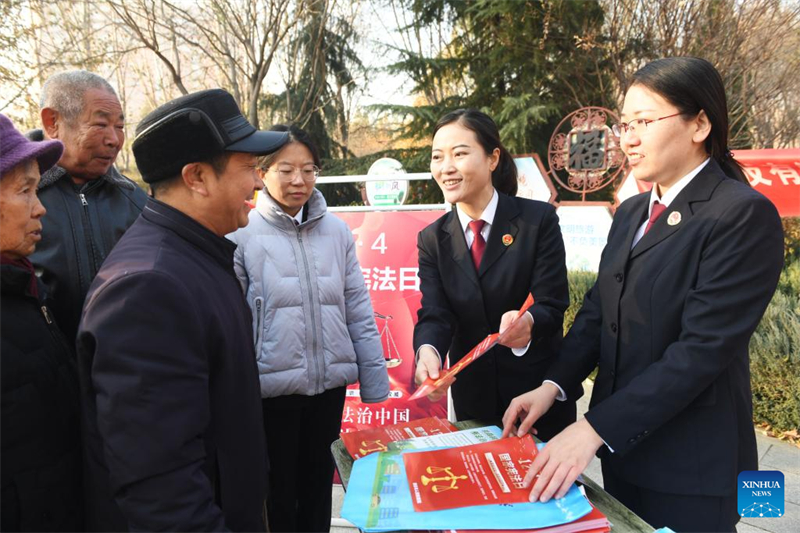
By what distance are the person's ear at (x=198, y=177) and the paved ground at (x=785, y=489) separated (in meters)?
2.15

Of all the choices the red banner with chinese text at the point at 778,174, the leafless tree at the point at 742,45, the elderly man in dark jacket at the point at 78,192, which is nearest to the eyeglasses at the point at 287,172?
the elderly man in dark jacket at the point at 78,192

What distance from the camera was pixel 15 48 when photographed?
26.4ft

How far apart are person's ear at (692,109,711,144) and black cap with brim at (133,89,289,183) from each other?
1.10m

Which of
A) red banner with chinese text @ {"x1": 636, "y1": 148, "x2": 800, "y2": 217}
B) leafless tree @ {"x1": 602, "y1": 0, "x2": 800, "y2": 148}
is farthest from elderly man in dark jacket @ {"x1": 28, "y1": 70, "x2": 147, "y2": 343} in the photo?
leafless tree @ {"x1": 602, "y1": 0, "x2": 800, "y2": 148}

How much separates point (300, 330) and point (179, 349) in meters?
1.17

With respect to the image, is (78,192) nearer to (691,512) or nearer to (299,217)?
(299,217)

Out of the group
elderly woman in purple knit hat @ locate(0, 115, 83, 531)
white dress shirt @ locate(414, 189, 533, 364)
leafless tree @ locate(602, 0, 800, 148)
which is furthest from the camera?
leafless tree @ locate(602, 0, 800, 148)

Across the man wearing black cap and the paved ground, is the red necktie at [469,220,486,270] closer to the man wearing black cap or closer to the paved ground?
the man wearing black cap

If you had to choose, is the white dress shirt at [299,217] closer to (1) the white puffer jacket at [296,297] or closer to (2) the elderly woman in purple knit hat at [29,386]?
A: (1) the white puffer jacket at [296,297]

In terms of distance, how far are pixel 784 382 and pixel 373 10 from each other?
1012 centimetres

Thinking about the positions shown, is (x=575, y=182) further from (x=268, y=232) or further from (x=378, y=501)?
(x=378, y=501)

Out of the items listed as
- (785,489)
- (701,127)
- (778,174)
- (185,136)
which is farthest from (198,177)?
(778,174)

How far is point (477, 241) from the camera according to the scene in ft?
6.40

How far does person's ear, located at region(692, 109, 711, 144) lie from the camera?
1.27m
